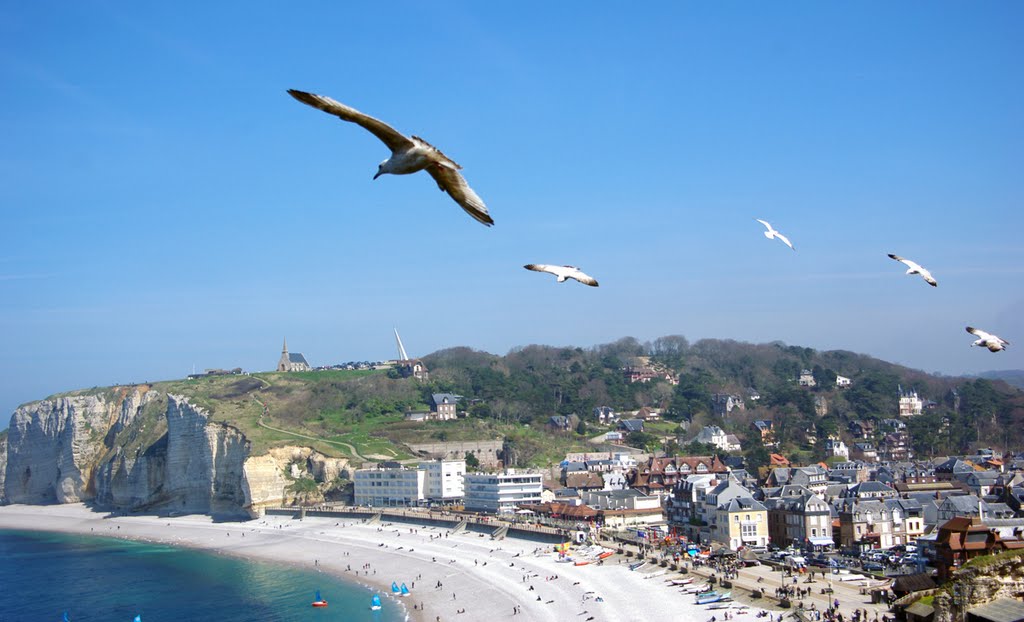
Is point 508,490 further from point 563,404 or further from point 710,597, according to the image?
point 563,404

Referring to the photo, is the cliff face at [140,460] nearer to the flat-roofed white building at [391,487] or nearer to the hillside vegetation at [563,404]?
the hillside vegetation at [563,404]

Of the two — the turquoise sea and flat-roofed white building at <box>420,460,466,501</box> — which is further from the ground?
flat-roofed white building at <box>420,460,466,501</box>

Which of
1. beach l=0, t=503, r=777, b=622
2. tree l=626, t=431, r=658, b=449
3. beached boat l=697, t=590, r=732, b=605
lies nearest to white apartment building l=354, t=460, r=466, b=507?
beach l=0, t=503, r=777, b=622

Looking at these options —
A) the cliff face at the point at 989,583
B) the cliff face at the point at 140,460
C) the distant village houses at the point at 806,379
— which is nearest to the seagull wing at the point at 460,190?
the cliff face at the point at 989,583

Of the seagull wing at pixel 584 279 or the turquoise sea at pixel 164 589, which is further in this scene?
the turquoise sea at pixel 164 589

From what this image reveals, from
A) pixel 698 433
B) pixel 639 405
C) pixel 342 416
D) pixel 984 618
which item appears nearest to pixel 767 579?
pixel 984 618

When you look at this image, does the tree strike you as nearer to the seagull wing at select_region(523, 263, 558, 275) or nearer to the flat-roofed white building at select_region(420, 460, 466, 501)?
the flat-roofed white building at select_region(420, 460, 466, 501)

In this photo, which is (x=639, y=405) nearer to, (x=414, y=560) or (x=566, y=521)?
(x=566, y=521)
